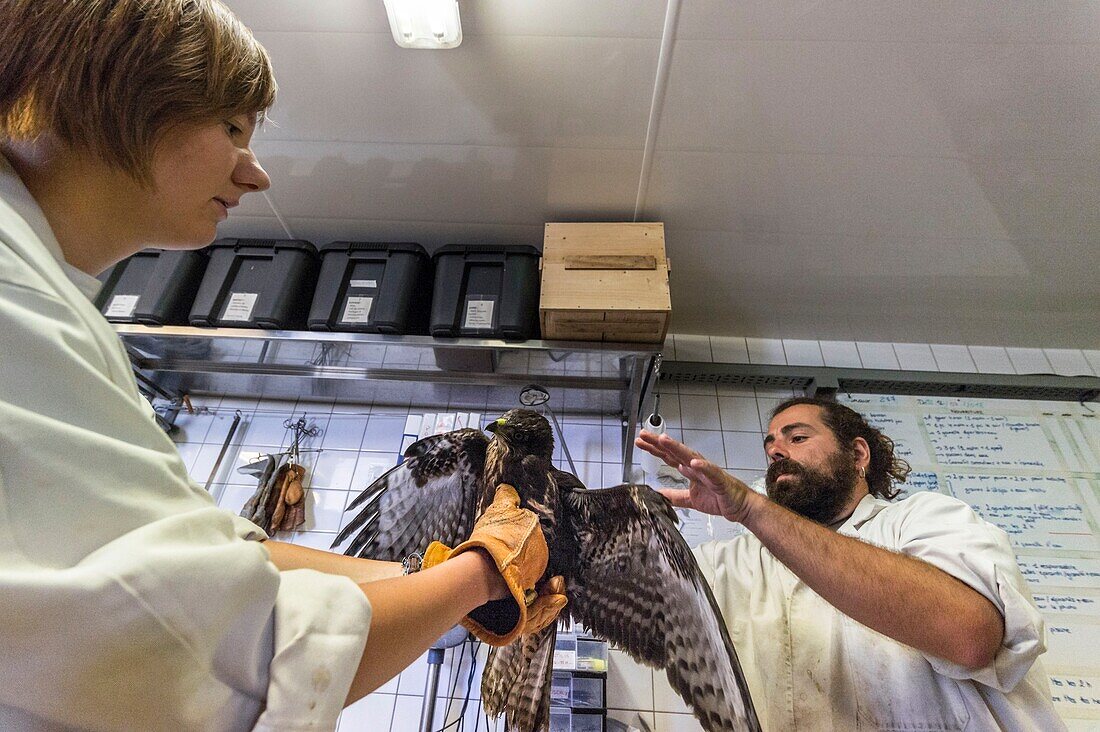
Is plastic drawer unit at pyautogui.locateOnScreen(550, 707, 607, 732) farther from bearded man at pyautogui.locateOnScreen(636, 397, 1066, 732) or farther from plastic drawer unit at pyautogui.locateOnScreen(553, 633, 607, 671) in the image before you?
bearded man at pyautogui.locateOnScreen(636, 397, 1066, 732)

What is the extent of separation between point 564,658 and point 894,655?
81 centimetres

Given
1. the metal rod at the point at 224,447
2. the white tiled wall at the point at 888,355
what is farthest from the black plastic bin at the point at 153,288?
the white tiled wall at the point at 888,355

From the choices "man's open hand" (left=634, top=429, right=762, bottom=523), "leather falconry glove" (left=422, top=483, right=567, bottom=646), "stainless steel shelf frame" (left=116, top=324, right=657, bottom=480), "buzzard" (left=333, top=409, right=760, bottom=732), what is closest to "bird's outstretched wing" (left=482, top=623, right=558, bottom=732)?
"buzzard" (left=333, top=409, right=760, bottom=732)

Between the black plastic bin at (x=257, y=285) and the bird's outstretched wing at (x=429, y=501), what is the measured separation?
91cm

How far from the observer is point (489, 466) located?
132cm

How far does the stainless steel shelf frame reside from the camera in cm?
188

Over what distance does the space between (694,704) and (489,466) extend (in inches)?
27.5

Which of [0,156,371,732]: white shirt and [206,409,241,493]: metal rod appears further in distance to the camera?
[206,409,241,493]: metal rod

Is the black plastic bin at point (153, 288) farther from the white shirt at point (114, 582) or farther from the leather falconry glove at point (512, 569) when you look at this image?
the white shirt at point (114, 582)

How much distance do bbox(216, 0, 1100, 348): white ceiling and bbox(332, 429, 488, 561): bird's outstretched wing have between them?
3.53 feet

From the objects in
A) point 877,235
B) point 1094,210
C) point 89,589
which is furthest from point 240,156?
point 1094,210

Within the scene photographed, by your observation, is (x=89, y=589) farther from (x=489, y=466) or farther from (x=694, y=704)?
(x=694, y=704)

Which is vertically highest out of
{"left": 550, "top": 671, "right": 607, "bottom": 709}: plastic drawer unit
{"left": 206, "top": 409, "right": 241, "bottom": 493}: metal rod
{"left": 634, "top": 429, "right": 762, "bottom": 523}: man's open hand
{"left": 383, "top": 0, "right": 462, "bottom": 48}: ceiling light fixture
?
{"left": 383, "top": 0, "right": 462, "bottom": 48}: ceiling light fixture

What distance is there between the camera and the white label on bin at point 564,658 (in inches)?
57.2
